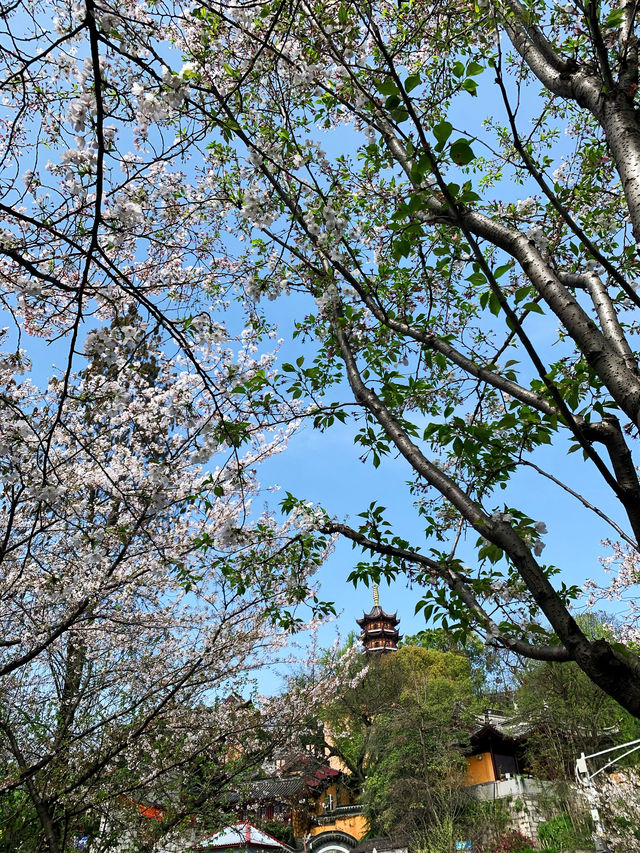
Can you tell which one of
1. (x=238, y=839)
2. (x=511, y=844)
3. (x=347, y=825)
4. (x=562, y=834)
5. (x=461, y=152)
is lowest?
(x=511, y=844)

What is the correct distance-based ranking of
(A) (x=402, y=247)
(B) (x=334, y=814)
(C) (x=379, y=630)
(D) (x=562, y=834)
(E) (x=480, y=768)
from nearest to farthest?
(A) (x=402, y=247), (D) (x=562, y=834), (E) (x=480, y=768), (B) (x=334, y=814), (C) (x=379, y=630)

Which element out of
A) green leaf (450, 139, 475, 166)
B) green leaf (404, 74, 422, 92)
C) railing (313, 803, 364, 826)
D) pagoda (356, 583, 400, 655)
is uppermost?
pagoda (356, 583, 400, 655)

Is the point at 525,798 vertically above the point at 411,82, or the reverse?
the point at 411,82

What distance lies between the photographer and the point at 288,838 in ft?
74.7

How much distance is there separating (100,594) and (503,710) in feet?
77.3

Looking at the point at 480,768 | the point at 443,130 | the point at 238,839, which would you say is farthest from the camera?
the point at 480,768

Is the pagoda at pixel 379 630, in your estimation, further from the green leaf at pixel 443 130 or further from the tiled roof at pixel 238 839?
the green leaf at pixel 443 130

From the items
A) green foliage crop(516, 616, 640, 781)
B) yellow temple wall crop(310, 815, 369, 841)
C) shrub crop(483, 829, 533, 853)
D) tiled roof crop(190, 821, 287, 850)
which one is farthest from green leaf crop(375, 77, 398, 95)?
yellow temple wall crop(310, 815, 369, 841)

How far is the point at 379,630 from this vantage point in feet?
149

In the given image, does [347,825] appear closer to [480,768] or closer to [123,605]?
[480,768]

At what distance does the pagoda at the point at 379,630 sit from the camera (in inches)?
1785

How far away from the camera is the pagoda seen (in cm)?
4534

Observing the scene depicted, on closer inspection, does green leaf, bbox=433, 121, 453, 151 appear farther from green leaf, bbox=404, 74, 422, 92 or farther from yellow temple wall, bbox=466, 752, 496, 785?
yellow temple wall, bbox=466, 752, 496, 785

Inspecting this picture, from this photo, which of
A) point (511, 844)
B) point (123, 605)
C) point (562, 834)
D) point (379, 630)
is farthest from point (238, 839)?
point (379, 630)
